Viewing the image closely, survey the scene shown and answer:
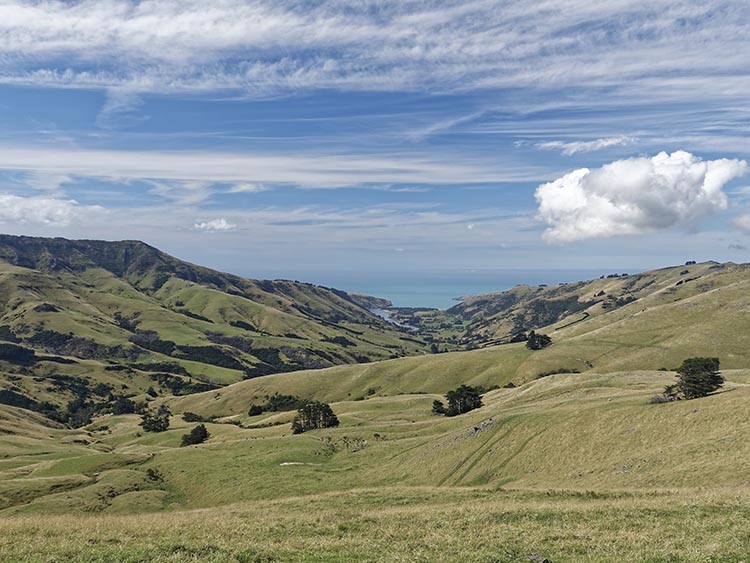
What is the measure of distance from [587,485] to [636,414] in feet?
47.1

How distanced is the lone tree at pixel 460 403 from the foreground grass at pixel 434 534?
80.9 m

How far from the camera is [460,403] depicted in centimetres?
11419

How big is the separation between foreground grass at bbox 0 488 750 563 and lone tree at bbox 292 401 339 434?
7582cm

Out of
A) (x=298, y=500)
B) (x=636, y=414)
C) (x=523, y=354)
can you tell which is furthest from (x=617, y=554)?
(x=523, y=354)

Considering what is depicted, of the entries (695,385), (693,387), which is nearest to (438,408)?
(693,387)

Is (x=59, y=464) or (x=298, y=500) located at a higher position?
(x=298, y=500)

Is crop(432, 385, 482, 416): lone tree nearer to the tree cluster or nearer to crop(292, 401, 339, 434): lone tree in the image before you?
crop(292, 401, 339, 434): lone tree

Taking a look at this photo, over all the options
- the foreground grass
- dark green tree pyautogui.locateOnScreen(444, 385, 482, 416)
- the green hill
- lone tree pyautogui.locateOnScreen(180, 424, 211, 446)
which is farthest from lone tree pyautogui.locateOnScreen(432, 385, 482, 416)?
the foreground grass

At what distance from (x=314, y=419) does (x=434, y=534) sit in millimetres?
89091

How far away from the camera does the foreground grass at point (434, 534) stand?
20125 mm

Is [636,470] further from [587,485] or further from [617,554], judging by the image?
[617,554]

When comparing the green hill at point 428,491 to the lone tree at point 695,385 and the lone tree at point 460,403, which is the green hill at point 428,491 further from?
the lone tree at point 460,403

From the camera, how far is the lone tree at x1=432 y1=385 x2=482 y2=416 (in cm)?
11250

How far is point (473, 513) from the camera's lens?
2852 cm
